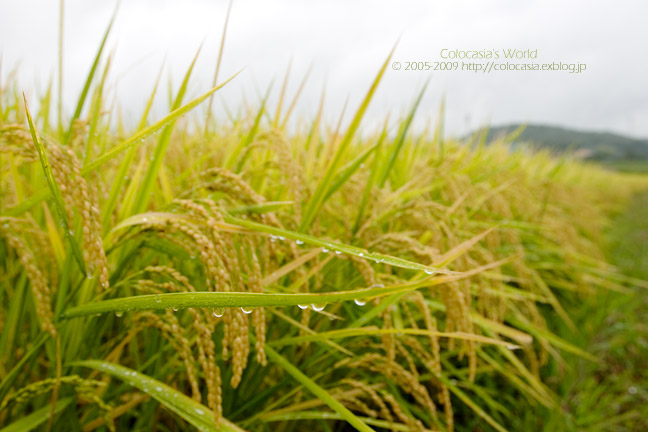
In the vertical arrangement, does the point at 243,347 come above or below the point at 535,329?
above

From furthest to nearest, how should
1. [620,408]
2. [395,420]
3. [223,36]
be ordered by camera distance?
[620,408] < [395,420] < [223,36]

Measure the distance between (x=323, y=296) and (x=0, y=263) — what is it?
1173 millimetres

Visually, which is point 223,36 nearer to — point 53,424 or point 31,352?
point 31,352

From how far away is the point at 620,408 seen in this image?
2.51 metres

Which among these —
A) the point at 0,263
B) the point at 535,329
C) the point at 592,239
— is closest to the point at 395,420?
the point at 535,329

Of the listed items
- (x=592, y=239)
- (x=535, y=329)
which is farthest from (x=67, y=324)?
(x=592, y=239)

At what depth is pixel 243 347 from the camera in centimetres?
84

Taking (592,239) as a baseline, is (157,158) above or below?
above

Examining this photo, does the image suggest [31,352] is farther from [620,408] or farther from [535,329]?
[620,408]

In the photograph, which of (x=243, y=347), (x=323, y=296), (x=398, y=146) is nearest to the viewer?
(x=323, y=296)

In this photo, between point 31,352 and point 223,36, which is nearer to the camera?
point 31,352

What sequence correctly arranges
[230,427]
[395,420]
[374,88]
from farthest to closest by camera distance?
[395,420] < [374,88] < [230,427]

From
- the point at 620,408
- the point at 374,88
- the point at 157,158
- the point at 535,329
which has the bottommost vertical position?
the point at 620,408

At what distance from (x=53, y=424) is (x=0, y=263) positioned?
523mm
